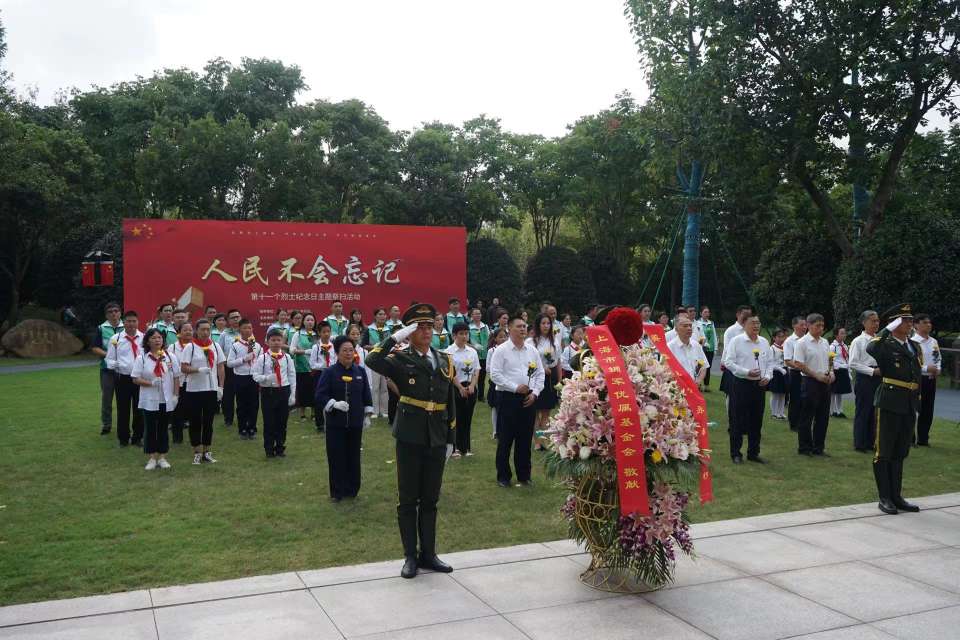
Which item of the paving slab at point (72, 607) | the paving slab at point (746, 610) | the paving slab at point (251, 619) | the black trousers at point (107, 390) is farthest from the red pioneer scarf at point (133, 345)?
the paving slab at point (746, 610)

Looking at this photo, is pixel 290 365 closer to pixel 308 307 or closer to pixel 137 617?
pixel 137 617

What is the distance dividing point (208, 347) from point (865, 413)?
28.5ft

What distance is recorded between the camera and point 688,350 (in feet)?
31.9

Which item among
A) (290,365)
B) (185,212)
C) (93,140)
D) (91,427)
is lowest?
(91,427)

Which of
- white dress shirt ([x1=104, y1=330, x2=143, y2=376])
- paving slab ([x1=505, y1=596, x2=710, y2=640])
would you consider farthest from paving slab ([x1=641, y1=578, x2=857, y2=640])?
white dress shirt ([x1=104, y1=330, x2=143, y2=376])

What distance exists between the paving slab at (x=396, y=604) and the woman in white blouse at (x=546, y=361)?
4.85m

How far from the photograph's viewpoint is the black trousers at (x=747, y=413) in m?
9.73

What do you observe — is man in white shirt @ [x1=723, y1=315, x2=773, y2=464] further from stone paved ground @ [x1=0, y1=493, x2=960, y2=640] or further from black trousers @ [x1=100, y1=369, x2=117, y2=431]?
black trousers @ [x1=100, y1=369, x2=117, y2=431]

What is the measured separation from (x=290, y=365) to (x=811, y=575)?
6531mm

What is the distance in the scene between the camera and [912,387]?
7500mm

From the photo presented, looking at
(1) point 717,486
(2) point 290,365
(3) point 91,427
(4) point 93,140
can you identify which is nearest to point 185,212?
(4) point 93,140

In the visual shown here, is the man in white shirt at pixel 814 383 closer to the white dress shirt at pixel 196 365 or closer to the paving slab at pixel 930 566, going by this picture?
the paving slab at pixel 930 566

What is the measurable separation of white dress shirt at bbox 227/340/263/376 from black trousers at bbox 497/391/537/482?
4.30 meters

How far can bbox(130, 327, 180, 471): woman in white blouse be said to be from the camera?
902 cm
